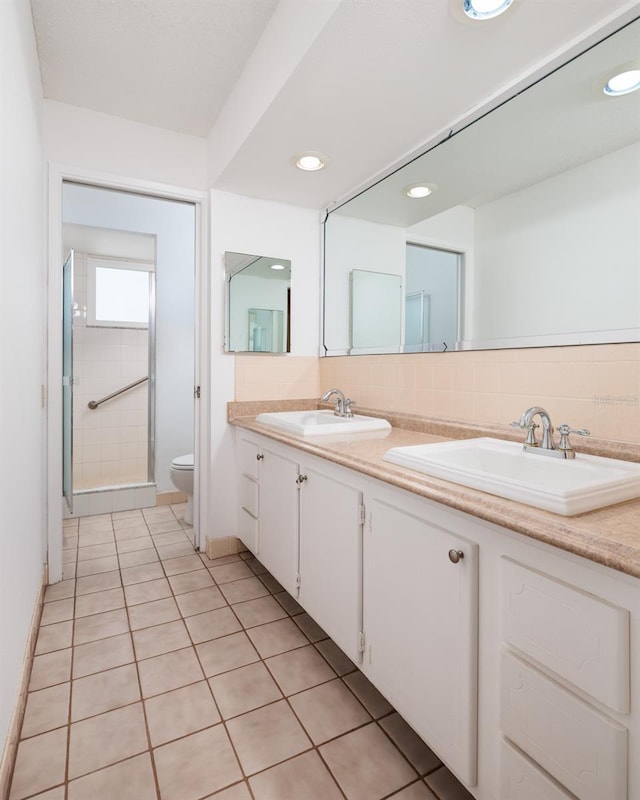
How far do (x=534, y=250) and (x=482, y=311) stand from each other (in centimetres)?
29

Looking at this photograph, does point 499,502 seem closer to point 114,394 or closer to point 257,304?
point 257,304

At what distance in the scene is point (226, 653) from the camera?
172 cm

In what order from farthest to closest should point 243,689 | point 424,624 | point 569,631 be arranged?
point 243,689 → point 424,624 → point 569,631

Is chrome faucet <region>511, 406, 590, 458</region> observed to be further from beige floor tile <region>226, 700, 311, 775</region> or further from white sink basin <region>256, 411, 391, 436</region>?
beige floor tile <region>226, 700, 311, 775</region>

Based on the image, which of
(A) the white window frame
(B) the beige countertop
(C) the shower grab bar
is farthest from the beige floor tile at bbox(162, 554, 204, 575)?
(A) the white window frame

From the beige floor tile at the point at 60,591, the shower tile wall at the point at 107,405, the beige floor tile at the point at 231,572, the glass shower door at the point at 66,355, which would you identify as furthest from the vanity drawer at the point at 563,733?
the shower tile wall at the point at 107,405

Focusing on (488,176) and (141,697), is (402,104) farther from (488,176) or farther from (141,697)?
(141,697)

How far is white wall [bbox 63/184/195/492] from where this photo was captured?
136 inches

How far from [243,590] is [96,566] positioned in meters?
0.92

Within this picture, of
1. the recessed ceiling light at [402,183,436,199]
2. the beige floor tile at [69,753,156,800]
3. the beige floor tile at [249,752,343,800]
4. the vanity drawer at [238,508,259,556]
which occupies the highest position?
the recessed ceiling light at [402,183,436,199]

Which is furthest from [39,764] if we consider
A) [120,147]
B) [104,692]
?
[120,147]

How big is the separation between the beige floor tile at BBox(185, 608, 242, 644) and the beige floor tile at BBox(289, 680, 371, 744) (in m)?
0.49

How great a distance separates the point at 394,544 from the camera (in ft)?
4.12

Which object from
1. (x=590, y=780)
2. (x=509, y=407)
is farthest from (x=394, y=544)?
(x=509, y=407)
